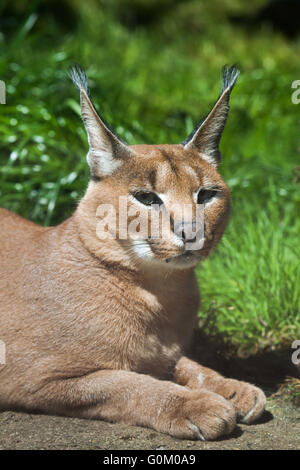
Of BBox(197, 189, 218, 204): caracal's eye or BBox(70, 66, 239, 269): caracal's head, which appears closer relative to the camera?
BBox(70, 66, 239, 269): caracal's head

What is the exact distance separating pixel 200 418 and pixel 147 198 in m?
0.95

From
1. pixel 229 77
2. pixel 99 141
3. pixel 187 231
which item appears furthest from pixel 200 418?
pixel 229 77

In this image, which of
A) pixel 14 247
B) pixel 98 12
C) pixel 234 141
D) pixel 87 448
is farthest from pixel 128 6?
pixel 87 448

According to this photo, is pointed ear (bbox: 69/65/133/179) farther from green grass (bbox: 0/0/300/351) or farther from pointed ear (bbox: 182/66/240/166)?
green grass (bbox: 0/0/300/351)

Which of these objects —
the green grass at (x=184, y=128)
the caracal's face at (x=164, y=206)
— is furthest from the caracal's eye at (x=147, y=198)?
the green grass at (x=184, y=128)

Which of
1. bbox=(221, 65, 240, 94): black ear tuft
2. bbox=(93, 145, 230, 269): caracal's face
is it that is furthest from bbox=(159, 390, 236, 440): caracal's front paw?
bbox=(221, 65, 240, 94): black ear tuft

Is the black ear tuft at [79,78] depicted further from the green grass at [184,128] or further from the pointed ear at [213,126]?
the green grass at [184,128]

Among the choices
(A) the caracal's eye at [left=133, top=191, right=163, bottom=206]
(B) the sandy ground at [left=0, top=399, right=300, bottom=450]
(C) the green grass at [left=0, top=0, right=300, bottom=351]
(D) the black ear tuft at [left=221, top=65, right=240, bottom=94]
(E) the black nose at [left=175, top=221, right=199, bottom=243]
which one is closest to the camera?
(B) the sandy ground at [left=0, top=399, right=300, bottom=450]

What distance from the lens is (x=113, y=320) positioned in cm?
297

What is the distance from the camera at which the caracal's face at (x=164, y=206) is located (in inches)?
110

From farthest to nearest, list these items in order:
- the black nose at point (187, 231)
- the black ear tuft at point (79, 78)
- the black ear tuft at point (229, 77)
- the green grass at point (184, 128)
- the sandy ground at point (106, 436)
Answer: the green grass at point (184, 128), the black ear tuft at point (229, 77), the black ear tuft at point (79, 78), the black nose at point (187, 231), the sandy ground at point (106, 436)

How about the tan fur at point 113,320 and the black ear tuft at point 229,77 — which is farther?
the black ear tuft at point 229,77

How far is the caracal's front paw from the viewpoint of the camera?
2.70 meters

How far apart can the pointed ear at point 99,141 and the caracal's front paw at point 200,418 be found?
108 cm
